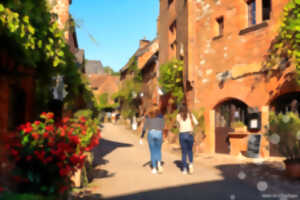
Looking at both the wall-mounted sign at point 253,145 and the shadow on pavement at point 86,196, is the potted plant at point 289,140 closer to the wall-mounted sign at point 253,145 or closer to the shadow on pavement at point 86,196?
the wall-mounted sign at point 253,145

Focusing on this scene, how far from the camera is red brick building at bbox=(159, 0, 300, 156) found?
32.8ft

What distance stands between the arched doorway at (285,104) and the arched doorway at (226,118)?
4.08 ft

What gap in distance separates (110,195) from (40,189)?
2.16 meters

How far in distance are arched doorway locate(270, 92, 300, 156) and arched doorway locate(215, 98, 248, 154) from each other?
1.24m

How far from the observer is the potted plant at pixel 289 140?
656 cm

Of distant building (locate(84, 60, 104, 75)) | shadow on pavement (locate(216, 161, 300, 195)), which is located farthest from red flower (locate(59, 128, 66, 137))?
distant building (locate(84, 60, 104, 75))

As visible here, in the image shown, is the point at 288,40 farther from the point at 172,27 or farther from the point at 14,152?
the point at 14,152

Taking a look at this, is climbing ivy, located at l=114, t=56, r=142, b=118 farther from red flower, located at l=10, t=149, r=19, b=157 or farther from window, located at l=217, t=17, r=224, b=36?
red flower, located at l=10, t=149, r=19, b=157

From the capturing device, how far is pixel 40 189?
333 cm

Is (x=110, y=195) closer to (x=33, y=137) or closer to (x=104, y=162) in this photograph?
(x=33, y=137)

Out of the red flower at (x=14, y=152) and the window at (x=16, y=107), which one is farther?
the window at (x=16, y=107)

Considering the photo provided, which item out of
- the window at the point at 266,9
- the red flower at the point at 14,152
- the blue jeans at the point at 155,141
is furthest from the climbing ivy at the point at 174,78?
the red flower at the point at 14,152

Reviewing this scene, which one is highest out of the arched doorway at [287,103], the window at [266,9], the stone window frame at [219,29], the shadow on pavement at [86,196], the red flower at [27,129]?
the window at [266,9]

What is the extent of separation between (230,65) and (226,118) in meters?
2.18
